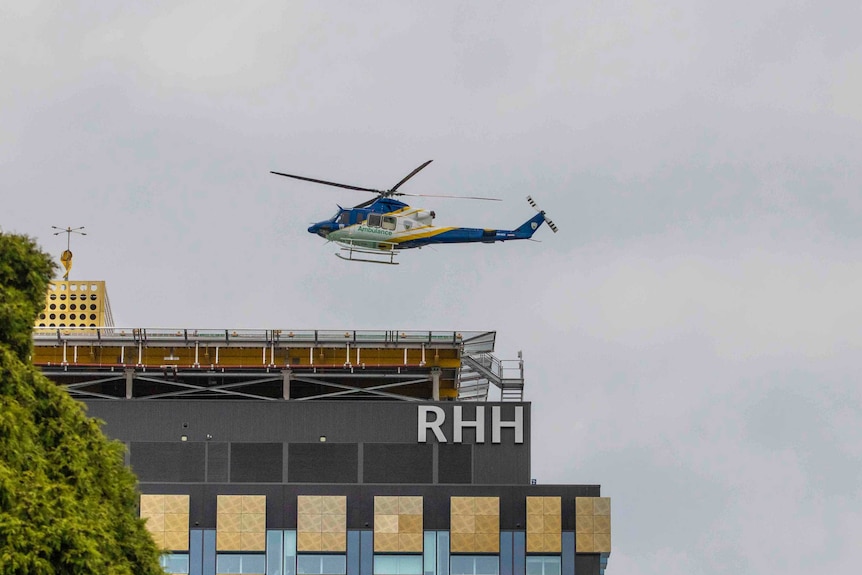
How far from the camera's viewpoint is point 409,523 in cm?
11738

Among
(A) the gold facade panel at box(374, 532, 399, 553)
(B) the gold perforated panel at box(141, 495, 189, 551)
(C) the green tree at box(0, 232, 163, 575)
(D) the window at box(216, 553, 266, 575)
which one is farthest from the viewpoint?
(A) the gold facade panel at box(374, 532, 399, 553)

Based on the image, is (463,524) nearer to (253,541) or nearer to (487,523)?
(487,523)

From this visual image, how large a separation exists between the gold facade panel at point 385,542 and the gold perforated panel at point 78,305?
82.1 feet

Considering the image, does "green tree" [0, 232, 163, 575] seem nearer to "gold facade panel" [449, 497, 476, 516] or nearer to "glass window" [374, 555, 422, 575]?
"glass window" [374, 555, 422, 575]

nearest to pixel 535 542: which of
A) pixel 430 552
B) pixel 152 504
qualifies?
pixel 430 552

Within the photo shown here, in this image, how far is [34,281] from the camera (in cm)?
6062

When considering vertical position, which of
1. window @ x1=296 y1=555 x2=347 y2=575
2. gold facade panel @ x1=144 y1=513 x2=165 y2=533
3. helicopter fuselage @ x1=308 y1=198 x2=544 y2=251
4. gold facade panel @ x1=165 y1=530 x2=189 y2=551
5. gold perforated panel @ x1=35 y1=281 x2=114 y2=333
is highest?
helicopter fuselage @ x1=308 y1=198 x2=544 y2=251

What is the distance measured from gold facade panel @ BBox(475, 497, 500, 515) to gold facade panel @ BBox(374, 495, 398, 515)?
13.2 ft

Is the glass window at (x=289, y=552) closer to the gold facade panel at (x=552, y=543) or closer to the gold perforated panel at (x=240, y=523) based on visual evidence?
the gold perforated panel at (x=240, y=523)

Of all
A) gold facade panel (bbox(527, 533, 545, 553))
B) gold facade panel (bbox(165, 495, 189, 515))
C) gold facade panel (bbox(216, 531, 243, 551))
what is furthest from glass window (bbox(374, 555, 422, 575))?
gold facade panel (bbox(165, 495, 189, 515))

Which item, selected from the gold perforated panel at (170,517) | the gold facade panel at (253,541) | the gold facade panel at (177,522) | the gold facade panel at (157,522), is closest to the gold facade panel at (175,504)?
the gold perforated panel at (170,517)

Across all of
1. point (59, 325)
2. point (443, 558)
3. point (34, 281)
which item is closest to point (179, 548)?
point (443, 558)

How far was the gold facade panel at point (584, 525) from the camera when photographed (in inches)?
4601

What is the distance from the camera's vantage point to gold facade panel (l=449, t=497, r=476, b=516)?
118 m
